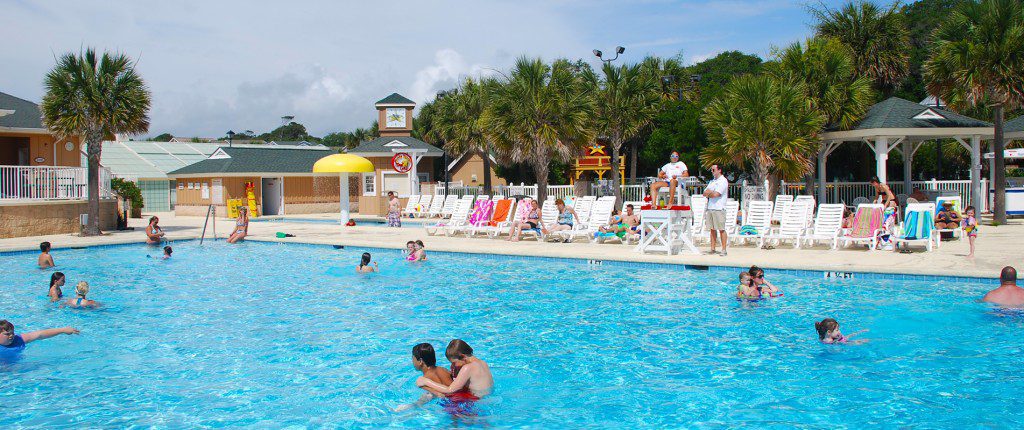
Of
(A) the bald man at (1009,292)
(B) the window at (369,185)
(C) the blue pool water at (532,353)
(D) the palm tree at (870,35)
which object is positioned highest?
(D) the palm tree at (870,35)

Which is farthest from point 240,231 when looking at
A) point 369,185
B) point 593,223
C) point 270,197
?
point 270,197

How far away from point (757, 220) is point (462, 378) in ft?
37.1

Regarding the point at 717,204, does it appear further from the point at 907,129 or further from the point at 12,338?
the point at 907,129

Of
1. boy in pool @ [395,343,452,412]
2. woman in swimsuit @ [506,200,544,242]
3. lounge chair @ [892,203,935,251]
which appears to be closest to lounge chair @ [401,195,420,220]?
woman in swimsuit @ [506,200,544,242]

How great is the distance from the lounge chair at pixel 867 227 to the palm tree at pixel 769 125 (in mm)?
7388

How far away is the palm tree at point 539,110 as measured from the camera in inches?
976

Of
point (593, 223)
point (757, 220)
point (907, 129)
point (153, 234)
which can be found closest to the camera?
point (757, 220)

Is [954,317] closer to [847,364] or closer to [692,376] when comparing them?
[847,364]

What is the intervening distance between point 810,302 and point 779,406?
4390 millimetres

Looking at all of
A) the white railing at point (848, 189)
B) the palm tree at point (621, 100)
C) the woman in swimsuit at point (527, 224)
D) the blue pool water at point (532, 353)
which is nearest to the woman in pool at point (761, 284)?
the blue pool water at point (532, 353)

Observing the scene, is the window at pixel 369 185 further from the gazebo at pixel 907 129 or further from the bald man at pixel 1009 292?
the bald man at pixel 1009 292

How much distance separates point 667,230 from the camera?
14359 millimetres

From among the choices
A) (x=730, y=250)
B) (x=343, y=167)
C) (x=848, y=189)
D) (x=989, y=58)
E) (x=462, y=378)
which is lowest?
(x=462, y=378)

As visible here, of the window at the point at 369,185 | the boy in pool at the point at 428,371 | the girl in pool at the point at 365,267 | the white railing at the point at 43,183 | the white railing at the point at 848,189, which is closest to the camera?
the boy in pool at the point at 428,371
